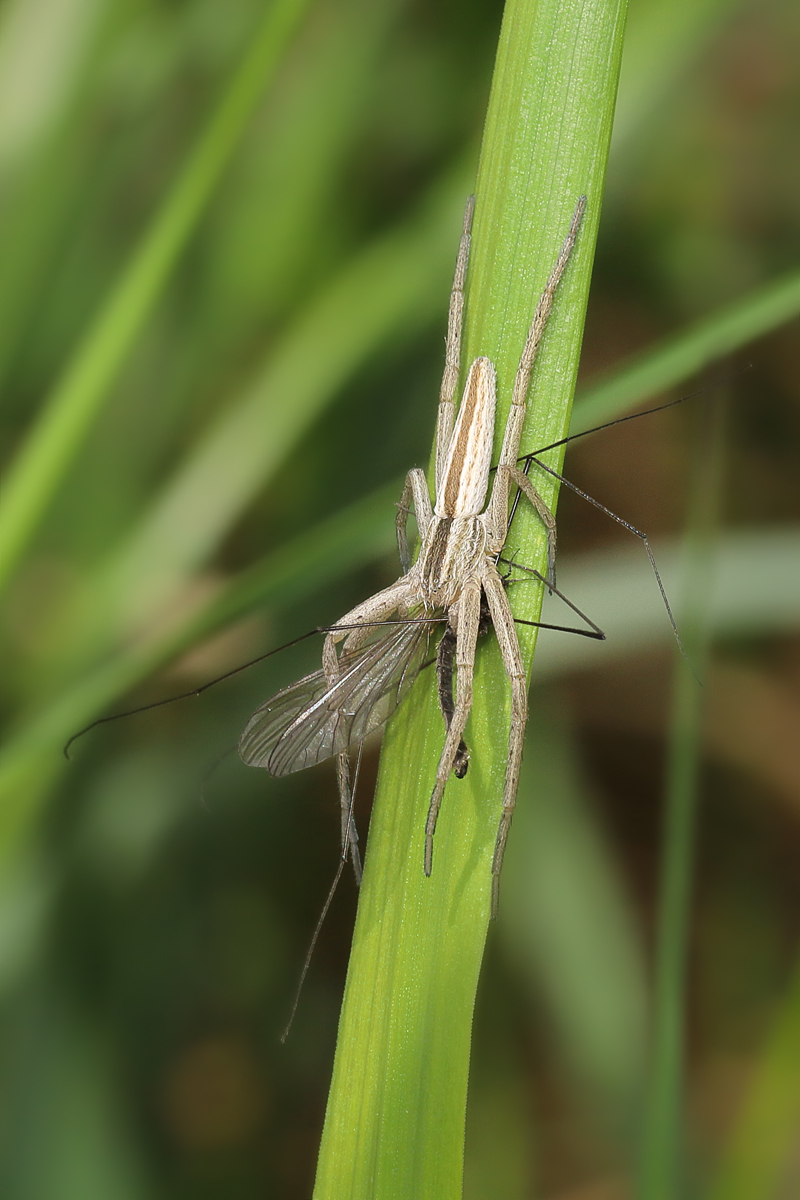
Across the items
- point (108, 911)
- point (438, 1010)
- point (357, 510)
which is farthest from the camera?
point (108, 911)

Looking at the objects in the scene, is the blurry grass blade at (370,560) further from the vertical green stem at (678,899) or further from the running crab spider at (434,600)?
the vertical green stem at (678,899)

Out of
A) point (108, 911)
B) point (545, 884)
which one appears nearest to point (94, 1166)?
point (108, 911)

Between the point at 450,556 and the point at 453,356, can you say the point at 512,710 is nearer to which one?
the point at 450,556

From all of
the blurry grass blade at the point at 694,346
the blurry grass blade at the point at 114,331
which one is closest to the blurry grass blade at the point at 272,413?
the blurry grass blade at the point at 114,331

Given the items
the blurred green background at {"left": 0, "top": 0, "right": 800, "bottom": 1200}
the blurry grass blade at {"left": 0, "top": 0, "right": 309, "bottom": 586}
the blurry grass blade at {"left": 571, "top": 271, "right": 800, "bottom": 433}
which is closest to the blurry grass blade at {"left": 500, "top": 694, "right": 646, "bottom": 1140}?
the blurred green background at {"left": 0, "top": 0, "right": 800, "bottom": 1200}

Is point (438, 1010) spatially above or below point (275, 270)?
below

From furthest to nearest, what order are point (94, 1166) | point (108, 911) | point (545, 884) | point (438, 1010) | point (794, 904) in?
point (794, 904), point (545, 884), point (108, 911), point (94, 1166), point (438, 1010)

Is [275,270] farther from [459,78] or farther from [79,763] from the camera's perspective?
[79,763]

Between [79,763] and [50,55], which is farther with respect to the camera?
[79,763]
